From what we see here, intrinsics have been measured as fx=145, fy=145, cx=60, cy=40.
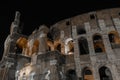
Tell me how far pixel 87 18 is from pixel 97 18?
1.64 metres

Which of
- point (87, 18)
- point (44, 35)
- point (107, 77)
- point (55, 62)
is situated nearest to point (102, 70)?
point (107, 77)

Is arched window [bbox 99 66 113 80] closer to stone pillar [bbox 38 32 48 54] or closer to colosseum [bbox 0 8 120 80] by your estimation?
colosseum [bbox 0 8 120 80]

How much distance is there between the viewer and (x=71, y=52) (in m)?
22.1

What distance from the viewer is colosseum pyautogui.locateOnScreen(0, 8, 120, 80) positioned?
723 inches

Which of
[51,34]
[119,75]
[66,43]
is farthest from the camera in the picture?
[51,34]

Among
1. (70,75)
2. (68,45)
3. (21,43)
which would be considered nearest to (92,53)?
(70,75)

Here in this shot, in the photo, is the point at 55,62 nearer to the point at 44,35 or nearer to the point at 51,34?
the point at 44,35

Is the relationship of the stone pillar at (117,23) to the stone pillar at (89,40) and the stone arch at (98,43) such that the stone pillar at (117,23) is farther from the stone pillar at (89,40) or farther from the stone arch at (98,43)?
the stone pillar at (89,40)

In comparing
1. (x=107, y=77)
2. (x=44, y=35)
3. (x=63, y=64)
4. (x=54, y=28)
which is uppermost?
(x=54, y=28)

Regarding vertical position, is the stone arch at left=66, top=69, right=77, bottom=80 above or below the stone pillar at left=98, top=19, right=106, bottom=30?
below

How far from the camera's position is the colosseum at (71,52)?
1836 cm

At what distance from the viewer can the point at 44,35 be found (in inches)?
917

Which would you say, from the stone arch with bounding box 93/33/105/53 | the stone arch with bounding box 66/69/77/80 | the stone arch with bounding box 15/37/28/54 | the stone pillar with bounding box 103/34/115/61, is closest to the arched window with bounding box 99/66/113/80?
the stone pillar with bounding box 103/34/115/61

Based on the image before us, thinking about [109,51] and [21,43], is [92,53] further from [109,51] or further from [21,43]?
[21,43]
